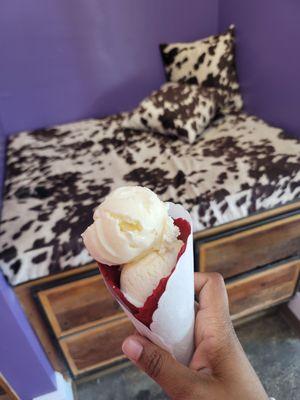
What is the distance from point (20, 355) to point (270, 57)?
63.7 inches

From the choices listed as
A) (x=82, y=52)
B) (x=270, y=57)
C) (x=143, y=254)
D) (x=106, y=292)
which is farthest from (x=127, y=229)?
(x=82, y=52)

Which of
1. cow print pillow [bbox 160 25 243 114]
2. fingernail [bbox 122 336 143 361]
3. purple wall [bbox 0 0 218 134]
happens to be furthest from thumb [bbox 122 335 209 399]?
purple wall [bbox 0 0 218 134]

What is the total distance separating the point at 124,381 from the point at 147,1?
199 cm

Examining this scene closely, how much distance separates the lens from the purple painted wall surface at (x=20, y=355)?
872 millimetres

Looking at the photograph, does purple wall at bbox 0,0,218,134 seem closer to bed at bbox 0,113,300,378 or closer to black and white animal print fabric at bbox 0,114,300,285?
black and white animal print fabric at bbox 0,114,300,285

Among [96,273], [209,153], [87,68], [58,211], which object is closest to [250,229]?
[209,153]

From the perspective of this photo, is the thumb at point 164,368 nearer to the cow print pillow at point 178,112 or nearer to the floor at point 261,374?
the floor at point 261,374

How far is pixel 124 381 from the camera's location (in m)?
1.29

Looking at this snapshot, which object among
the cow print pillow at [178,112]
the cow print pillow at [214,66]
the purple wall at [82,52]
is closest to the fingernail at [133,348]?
the cow print pillow at [178,112]

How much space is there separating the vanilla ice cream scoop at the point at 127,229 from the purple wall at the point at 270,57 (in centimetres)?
109

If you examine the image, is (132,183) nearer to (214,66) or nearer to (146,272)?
(146,272)

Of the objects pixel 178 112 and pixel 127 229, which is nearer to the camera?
pixel 127 229

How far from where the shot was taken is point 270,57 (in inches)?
53.7

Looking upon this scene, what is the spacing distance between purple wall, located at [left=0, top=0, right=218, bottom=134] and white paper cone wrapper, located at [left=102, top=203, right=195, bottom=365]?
1.47 m
